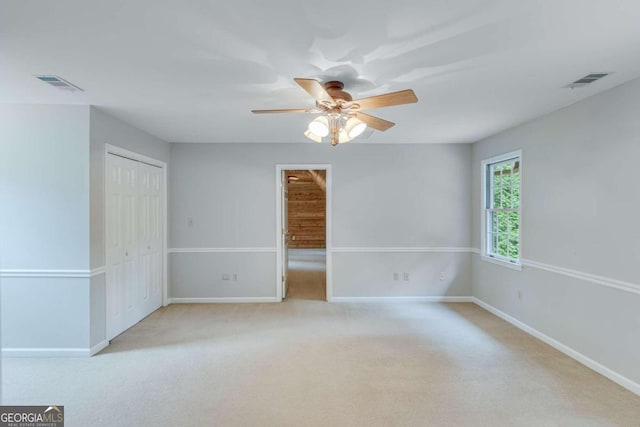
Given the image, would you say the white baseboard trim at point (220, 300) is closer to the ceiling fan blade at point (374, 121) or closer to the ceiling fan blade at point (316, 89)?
the ceiling fan blade at point (374, 121)

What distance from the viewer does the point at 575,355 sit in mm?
3000

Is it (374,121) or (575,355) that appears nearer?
(374,121)

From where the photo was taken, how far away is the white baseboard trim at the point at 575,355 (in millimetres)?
2512

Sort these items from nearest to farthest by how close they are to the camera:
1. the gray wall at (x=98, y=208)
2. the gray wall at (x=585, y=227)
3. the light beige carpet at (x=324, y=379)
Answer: the light beige carpet at (x=324, y=379) < the gray wall at (x=585, y=227) < the gray wall at (x=98, y=208)

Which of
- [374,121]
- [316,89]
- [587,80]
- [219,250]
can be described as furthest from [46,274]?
[587,80]

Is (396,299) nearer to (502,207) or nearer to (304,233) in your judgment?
(502,207)

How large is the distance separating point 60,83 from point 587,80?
410 centimetres

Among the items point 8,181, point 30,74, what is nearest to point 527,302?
point 30,74

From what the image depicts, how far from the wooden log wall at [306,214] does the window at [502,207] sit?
6.77 m

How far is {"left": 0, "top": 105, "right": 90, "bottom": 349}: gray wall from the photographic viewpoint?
3.02m

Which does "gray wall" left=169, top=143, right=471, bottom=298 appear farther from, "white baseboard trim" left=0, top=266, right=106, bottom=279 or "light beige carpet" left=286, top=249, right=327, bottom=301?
"white baseboard trim" left=0, top=266, right=106, bottom=279

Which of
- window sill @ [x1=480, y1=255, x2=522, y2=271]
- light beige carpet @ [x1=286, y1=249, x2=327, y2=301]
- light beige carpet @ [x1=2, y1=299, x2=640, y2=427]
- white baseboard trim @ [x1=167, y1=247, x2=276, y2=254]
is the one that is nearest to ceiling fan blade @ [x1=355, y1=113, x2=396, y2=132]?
light beige carpet @ [x1=2, y1=299, x2=640, y2=427]

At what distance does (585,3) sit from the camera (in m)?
1.57

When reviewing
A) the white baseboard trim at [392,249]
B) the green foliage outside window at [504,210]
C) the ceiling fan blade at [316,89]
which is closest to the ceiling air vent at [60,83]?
the ceiling fan blade at [316,89]
